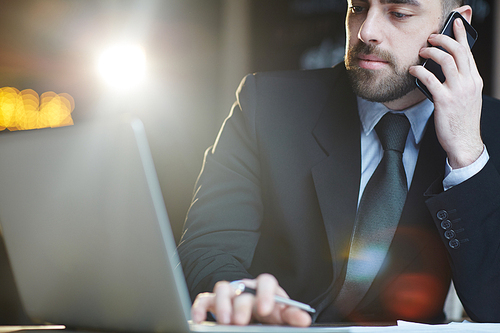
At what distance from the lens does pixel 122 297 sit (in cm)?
51

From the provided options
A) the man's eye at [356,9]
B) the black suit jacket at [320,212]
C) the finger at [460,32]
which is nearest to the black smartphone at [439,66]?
the finger at [460,32]

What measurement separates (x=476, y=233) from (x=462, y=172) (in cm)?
15

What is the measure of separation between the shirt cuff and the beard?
27 centimetres

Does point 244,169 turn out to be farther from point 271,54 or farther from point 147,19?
point 147,19

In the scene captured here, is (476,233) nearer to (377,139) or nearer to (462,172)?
(462,172)

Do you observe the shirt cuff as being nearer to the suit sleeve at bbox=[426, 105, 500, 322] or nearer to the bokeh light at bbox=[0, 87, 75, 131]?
the suit sleeve at bbox=[426, 105, 500, 322]

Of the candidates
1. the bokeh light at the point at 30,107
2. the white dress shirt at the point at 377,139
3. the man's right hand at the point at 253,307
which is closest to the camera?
the man's right hand at the point at 253,307

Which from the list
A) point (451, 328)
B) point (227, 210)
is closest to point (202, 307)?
point (451, 328)

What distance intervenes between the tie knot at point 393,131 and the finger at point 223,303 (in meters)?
0.68

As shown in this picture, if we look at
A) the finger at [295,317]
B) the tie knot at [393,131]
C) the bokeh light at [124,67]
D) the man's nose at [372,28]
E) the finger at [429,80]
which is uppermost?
the bokeh light at [124,67]

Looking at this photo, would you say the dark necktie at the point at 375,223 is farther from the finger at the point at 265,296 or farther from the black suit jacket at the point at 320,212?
the finger at the point at 265,296

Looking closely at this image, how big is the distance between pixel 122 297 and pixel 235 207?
0.66 meters

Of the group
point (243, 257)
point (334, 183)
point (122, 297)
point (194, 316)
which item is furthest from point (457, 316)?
point (122, 297)

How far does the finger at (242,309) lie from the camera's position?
0.55 m
